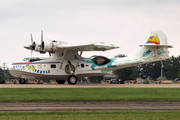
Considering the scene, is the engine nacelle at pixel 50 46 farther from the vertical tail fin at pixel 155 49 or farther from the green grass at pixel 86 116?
the green grass at pixel 86 116

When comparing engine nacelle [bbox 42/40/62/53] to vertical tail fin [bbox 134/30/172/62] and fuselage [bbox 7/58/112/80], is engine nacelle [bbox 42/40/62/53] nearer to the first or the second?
fuselage [bbox 7/58/112/80]

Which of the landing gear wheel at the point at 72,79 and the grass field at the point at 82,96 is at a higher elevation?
the landing gear wheel at the point at 72,79

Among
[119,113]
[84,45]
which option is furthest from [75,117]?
[84,45]

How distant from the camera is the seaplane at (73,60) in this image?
29.0 m

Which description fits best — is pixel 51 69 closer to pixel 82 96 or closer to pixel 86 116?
pixel 82 96

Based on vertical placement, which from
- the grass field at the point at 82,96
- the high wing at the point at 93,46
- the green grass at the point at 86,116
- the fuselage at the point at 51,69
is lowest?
the green grass at the point at 86,116

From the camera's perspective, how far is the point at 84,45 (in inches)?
1101

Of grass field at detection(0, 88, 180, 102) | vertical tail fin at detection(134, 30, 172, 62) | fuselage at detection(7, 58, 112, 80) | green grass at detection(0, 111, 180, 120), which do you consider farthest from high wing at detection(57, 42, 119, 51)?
green grass at detection(0, 111, 180, 120)

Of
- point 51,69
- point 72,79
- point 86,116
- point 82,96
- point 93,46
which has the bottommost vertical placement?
point 86,116

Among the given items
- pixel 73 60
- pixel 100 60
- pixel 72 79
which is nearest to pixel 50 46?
pixel 73 60

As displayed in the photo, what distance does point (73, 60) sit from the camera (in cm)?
3112

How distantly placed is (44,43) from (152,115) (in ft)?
67.6

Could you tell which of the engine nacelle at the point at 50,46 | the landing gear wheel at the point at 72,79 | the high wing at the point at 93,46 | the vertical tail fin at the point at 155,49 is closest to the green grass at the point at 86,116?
the high wing at the point at 93,46

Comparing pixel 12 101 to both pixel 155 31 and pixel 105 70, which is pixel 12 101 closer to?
pixel 105 70
